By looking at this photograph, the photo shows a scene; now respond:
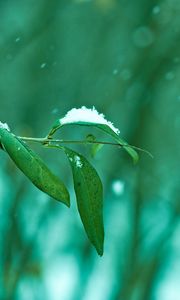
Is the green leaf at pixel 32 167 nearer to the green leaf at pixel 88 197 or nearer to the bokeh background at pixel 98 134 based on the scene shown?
the green leaf at pixel 88 197

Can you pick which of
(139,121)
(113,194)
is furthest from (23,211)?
(139,121)

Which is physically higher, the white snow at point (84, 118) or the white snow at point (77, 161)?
the white snow at point (84, 118)

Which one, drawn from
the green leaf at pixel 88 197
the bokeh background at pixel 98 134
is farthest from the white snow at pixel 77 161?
the bokeh background at pixel 98 134

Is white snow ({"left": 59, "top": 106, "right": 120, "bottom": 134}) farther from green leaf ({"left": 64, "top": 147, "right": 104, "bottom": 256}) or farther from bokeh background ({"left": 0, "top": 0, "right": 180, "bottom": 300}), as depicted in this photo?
bokeh background ({"left": 0, "top": 0, "right": 180, "bottom": 300})

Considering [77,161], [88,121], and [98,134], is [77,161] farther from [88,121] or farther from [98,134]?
[98,134]

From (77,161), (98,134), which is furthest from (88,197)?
(98,134)

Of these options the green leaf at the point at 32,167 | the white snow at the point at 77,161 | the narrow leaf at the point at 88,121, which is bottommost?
the green leaf at the point at 32,167

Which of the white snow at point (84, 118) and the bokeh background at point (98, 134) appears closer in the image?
the white snow at point (84, 118)
